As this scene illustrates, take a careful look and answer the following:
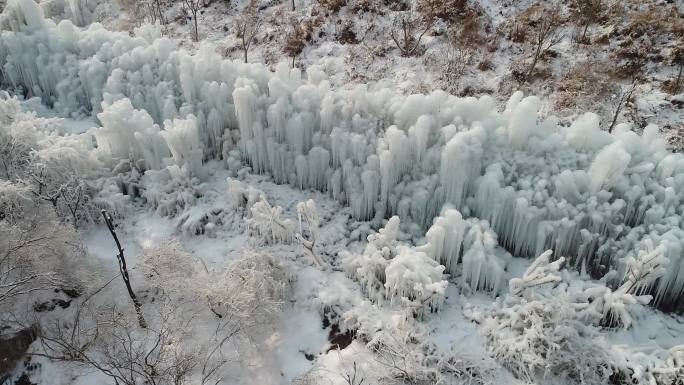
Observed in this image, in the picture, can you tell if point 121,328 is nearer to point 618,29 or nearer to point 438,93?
point 438,93

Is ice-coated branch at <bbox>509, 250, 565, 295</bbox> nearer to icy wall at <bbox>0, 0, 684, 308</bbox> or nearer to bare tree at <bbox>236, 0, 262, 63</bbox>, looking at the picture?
icy wall at <bbox>0, 0, 684, 308</bbox>

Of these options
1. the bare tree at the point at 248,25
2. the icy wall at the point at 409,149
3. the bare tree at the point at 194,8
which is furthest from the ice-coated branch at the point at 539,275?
the bare tree at the point at 194,8

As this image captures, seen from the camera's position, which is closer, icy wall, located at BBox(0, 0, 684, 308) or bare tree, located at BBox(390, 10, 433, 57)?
icy wall, located at BBox(0, 0, 684, 308)

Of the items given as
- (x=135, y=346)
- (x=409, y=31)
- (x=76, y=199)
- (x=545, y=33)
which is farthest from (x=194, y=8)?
(x=135, y=346)

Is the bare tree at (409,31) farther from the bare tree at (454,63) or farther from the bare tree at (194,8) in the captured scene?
the bare tree at (194,8)

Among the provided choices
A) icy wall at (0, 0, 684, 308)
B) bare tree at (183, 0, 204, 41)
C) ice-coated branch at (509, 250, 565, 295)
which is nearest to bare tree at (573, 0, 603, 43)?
icy wall at (0, 0, 684, 308)

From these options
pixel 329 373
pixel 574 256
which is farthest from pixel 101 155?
pixel 574 256

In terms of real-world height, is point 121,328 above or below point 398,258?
below
